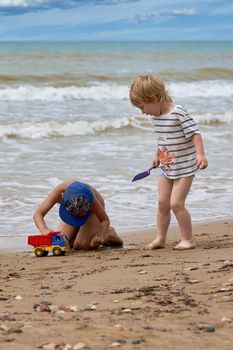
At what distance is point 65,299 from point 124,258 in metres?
1.52

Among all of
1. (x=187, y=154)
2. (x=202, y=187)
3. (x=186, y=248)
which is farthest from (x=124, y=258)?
(x=202, y=187)

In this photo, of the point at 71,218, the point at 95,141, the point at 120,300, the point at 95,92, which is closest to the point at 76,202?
the point at 71,218

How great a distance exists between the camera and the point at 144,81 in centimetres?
A: 578

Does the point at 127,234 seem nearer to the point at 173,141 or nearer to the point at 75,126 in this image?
the point at 173,141

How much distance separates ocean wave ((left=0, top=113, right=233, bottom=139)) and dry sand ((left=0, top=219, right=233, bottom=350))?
24.8 ft

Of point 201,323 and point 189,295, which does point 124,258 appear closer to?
point 189,295

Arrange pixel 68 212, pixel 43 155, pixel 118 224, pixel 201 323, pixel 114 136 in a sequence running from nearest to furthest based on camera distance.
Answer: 1. pixel 201 323
2. pixel 68 212
3. pixel 118 224
4. pixel 43 155
5. pixel 114 136

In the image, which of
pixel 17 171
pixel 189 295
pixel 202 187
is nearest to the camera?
pixel 189 295

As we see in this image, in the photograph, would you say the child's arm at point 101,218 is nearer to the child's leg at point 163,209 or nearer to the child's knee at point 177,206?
the child's leg at point 163,209

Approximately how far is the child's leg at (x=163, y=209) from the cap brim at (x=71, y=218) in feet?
1.82

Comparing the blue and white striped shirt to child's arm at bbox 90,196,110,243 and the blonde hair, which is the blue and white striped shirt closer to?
the blonde hair

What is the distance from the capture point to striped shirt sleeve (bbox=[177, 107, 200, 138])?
18.9ft

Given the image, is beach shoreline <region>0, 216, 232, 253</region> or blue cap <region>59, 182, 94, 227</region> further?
beach shoreline <region>0, 216, 232, 253</region>

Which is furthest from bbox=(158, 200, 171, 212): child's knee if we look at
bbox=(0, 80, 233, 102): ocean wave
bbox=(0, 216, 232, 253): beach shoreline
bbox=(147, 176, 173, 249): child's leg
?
bbox=(0, 80, 233, 102): ocean wave
